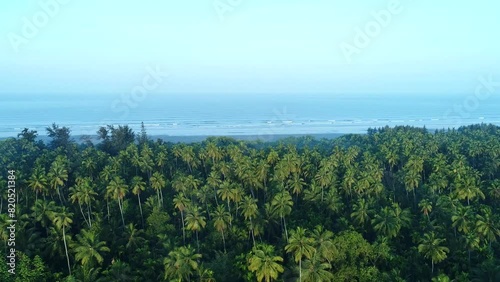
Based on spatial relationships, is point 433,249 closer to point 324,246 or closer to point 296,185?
point 324,246

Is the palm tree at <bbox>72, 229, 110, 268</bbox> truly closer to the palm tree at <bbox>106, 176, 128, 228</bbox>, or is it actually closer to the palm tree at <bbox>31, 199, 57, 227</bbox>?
the palm tree at <bbox>31, 199, 57, 227</bbox>

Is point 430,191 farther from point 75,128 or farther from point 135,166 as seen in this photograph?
point 75,128

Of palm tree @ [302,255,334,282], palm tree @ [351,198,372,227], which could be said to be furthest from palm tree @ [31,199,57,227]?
palm tree @ [351,198,372,227]

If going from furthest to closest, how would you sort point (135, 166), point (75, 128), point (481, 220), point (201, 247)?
point (75, 128) < point (135, 166) < point (201, 247) < point (481, 220)

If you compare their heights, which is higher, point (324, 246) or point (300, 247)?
point (300, 247)

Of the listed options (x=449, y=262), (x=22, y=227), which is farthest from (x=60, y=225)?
(x=449, y=262)

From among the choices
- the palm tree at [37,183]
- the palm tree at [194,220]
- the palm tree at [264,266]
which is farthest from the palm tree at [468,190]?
the palm tree at [37,183]

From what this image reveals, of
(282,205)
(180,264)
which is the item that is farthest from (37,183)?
(282,205)

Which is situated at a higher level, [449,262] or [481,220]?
[481,220]
